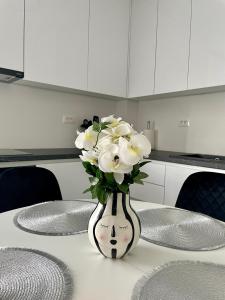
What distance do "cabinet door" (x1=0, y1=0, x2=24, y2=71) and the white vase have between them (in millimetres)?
1766

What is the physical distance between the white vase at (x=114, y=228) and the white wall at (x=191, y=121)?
1.97 metres

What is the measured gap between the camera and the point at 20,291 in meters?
0.55

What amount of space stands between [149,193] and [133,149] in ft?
5.85

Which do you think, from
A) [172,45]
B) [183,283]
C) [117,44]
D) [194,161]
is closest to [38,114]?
[117,44]

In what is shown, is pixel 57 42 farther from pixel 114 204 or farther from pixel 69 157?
pixel 114 204

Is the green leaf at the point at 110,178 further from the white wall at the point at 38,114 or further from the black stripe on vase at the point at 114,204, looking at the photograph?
the white wall at the point at 38,114

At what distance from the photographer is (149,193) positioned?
2354 millimetres

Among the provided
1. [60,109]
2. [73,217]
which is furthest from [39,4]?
[73,217]

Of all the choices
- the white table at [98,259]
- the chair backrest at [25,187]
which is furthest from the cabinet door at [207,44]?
the white table at [98,259]

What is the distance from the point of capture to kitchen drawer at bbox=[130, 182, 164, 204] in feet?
7.41

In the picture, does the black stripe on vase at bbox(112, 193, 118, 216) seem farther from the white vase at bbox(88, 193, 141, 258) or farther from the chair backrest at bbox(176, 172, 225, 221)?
the chair backrest at bbox(176, 172, 225, 221)

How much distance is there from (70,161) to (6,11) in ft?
4.16

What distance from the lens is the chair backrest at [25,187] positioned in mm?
1396

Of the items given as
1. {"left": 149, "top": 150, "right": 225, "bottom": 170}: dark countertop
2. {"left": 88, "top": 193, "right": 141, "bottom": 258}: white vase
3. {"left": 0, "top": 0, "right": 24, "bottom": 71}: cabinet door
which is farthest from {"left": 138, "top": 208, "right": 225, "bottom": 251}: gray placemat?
{"left": 0, "top": 0, "right": 24, "bottom": 71}: cabinet door
